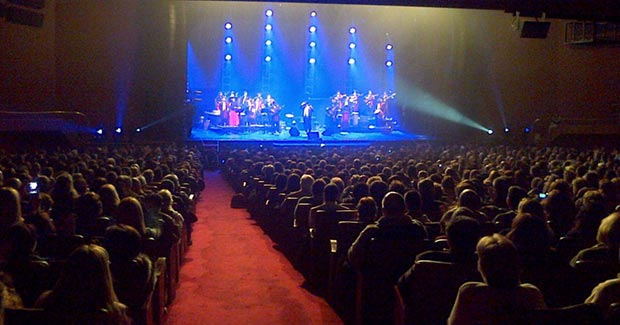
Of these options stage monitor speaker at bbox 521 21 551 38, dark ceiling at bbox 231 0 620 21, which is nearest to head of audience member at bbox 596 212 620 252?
dark ceiling at bbox 231 0 620 21

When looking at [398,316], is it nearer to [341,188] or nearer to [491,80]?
[341,188]

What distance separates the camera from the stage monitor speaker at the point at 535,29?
11781 millimetres

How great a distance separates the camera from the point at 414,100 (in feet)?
80.8

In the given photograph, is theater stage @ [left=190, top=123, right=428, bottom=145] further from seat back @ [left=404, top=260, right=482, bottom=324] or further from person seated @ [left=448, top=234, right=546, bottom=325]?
person seated @ [left=448, top=234, right=546, bottom=325]

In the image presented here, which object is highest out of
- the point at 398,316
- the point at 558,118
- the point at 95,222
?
the point at 558,118

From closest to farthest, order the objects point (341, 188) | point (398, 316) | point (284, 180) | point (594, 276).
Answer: point (594, 276), point (398, 316), point (341, 188), point (284, 180)

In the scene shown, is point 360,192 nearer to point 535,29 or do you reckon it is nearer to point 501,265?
point 501,265

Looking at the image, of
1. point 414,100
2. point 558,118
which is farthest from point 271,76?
point 558,118

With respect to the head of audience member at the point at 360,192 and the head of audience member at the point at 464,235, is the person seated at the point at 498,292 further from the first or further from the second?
the head of audience member at the point at 360,192

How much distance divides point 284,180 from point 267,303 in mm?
3606

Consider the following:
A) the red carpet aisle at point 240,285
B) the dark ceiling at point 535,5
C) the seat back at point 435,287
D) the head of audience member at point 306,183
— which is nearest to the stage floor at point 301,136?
the dark ceiling at point 535,5

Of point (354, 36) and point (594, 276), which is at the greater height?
point (354, 36)

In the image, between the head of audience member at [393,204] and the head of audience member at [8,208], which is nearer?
the head of audience member at [393,204]

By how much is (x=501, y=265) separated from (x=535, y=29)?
10.0m
